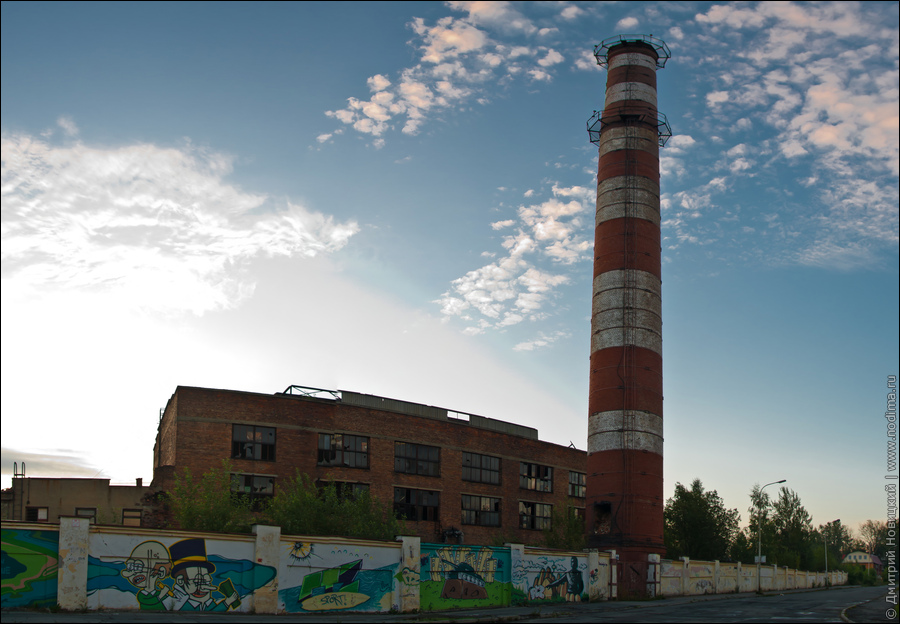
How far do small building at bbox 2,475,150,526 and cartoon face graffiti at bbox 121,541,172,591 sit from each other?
47.0 ft

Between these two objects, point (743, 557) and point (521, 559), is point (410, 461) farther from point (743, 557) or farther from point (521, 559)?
point (743, 557)

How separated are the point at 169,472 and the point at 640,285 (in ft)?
87.9

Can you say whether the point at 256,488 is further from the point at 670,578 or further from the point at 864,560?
the point at 864,560

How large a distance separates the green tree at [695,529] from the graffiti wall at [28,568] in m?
56.5

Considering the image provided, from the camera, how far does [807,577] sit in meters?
74.4

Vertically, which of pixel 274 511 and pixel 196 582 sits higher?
pixel 274 511

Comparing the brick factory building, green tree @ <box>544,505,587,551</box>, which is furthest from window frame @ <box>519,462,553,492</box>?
green tree @ <box>544,505,587,551</box>

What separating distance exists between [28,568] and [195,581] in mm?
4718

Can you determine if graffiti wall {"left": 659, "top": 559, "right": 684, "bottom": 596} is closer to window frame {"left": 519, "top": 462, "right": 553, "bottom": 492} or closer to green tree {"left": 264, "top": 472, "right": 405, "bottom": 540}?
window frame {"left": 519, "top": 462, "right": 553, "bottom": 492}

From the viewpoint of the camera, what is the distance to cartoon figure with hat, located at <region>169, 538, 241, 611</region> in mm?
22641

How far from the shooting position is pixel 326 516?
3334 cm

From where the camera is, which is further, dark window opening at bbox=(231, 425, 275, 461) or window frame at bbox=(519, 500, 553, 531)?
window frame at bbox=(519, 500, 553, 531)

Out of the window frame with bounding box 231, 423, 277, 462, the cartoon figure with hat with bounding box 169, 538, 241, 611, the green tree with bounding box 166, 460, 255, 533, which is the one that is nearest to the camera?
the cartoon figure with hat with bounding box 169, 538, 241, 611

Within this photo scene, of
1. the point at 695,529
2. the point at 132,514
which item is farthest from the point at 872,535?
the point at 132,514
